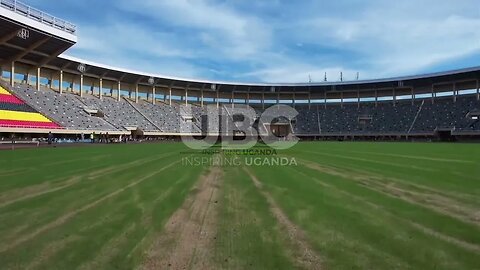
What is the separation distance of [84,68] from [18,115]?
17.5m

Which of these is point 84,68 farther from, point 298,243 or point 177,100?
point 298,243

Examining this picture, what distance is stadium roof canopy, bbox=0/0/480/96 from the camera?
1457 inches

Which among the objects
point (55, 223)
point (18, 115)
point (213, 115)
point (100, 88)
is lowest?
point (55, 223)

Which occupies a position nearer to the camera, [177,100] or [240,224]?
[240,224]

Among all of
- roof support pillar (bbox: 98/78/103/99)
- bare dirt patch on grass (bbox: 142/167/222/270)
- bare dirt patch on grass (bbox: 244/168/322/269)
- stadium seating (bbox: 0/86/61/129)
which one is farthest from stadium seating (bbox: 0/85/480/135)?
bare dirt patch on grass (bbox: 244/168/322/269)

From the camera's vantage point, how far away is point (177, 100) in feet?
254

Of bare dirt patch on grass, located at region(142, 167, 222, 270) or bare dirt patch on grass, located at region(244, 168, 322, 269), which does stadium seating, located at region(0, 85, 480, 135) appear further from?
bare dirt patch on grass, located at region(244, 168, 322, 269)

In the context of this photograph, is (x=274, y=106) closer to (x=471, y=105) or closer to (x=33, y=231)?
(x=471, y=105)

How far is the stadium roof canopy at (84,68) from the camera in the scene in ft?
121

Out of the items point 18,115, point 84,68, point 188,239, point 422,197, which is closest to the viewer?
point 188,239

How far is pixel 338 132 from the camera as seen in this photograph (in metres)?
72.6

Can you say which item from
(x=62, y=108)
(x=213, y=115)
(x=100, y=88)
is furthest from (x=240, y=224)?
(x=213, y=115)

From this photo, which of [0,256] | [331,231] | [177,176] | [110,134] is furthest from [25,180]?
[110,134]

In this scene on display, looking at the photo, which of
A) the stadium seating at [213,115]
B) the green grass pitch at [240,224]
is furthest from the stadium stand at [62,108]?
the green grass pitch at [240,224]
